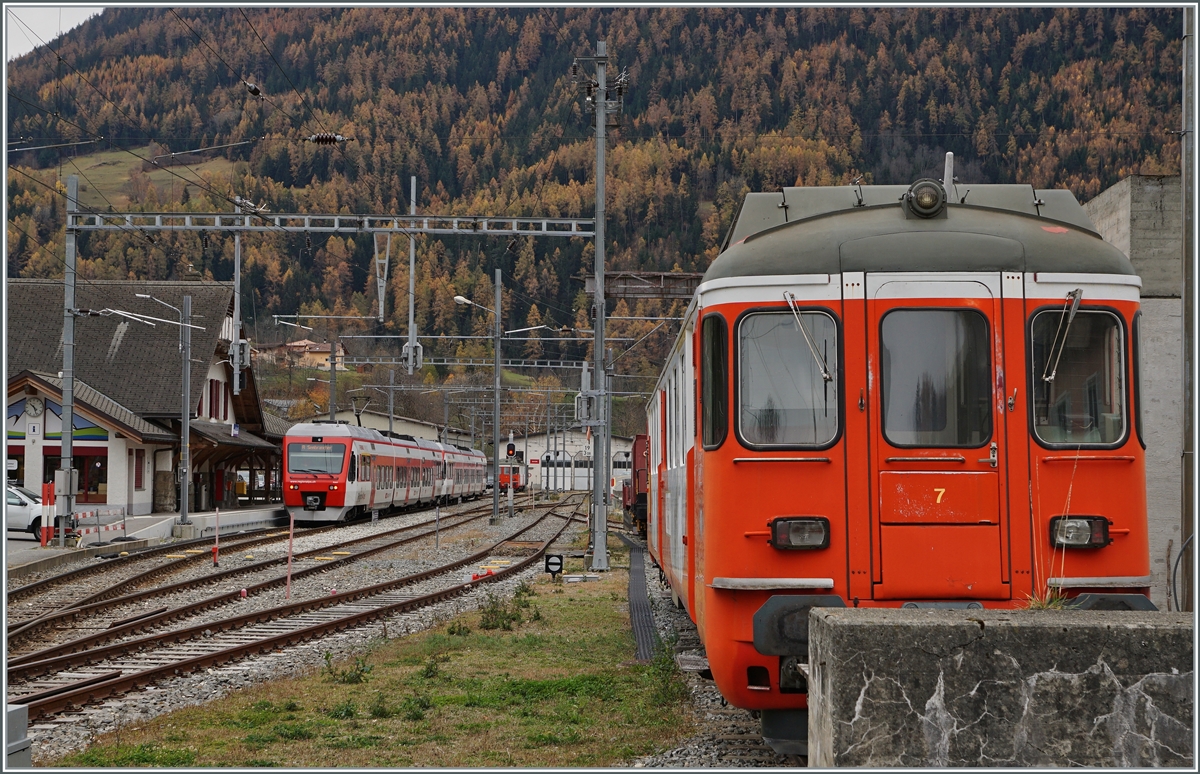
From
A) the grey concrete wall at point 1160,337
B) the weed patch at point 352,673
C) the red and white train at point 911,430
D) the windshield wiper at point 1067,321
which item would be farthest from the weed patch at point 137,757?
the grey concrete wall at point 1160,337

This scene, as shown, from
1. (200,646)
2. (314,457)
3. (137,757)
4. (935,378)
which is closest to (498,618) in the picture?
(200,646)

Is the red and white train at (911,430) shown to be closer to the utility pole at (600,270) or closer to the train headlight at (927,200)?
the train headlight at (927,200)

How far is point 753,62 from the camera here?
191375mm

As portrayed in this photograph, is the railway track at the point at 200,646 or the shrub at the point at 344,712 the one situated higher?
the shrub at the point at 344,712

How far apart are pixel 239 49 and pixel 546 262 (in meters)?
94.6

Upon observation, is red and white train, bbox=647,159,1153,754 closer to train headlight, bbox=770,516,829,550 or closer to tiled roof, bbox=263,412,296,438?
train headlight, bbox=770,516,829,550

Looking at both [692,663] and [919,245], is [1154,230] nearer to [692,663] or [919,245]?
[919,245]

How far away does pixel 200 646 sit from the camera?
12984mm

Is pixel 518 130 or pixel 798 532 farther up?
pixel 518 130

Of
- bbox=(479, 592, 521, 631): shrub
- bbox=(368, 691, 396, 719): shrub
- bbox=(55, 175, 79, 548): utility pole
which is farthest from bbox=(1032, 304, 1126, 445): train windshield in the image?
bbox=(55, 175, 79, 548): utility pole

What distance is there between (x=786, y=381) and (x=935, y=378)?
846 mm

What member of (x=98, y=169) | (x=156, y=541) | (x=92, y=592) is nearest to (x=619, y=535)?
(x=156, y=541)

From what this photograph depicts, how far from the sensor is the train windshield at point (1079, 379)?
270 inches

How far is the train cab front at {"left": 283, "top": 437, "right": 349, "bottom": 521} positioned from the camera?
3756 centimetres
